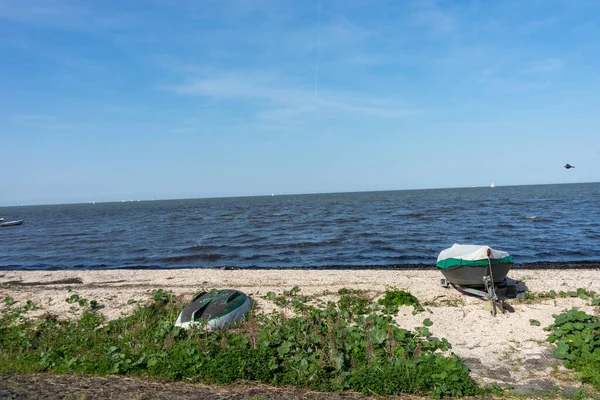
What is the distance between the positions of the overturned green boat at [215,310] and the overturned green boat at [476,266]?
6001 millimetres

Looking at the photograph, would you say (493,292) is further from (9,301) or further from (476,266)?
(9,301)

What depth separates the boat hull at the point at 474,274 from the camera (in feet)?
39.8

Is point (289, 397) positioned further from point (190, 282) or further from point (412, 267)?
point (412, 267)

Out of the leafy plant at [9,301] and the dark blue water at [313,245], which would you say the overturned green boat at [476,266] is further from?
the leafy plant at [9,301]

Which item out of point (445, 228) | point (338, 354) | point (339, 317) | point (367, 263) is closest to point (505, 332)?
point (339, 317)

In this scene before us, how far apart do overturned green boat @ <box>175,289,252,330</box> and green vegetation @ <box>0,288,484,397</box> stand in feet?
1.08

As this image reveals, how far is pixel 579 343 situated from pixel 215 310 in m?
7.52

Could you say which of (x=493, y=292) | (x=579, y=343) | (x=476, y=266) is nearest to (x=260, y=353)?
(x=579, y=343)

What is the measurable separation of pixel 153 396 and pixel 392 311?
20.6ft

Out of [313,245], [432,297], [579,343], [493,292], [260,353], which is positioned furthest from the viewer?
[313,245]

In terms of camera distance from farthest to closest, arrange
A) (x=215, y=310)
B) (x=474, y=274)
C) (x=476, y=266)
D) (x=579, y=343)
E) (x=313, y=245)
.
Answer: (x=313, y=245), (x=474, y=274), (x=476, y=266), (x=215, y=310), (x=579, y=343)

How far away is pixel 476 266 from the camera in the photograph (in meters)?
12.1

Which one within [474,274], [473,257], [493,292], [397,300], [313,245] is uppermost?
[473,257]

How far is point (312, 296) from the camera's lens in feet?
41.7
